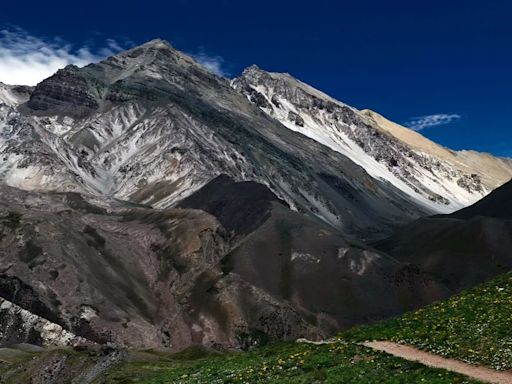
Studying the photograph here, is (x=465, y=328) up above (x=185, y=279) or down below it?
above

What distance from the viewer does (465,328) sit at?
1278 inches

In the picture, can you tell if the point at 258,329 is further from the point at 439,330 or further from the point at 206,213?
the point at 439,330

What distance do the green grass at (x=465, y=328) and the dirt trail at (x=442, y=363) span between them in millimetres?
477

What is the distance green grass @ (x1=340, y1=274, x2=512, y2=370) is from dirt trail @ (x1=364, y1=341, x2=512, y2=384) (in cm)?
48

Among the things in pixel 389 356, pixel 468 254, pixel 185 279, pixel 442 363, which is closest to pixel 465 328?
pixel 442 363

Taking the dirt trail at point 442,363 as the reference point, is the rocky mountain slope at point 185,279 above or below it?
below

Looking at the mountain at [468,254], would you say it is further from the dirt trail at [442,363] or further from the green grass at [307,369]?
the dirt trail at [442,363]

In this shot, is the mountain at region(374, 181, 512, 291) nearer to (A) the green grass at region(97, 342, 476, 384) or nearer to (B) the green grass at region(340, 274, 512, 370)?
(B) the green grass at region(340, 274, 512, 370)

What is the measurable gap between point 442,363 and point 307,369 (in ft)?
21.6

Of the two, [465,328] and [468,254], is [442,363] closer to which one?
[465,328]

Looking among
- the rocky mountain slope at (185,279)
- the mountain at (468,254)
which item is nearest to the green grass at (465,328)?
the rocky mountain slope at (185,279)

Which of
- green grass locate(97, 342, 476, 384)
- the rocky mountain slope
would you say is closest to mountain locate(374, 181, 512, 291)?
the rocky mountain slope

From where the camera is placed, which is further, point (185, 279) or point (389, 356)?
point (185, 279)

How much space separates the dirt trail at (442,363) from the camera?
85.9ft
